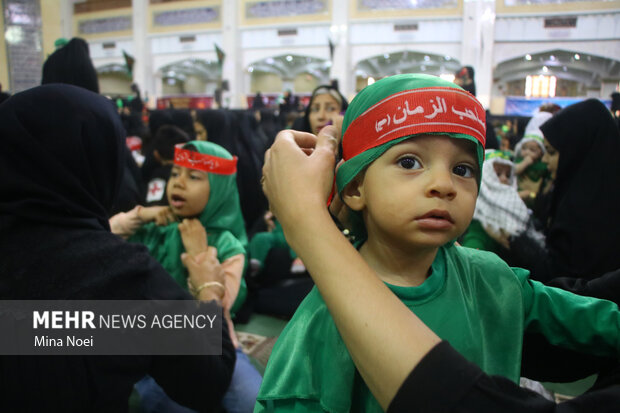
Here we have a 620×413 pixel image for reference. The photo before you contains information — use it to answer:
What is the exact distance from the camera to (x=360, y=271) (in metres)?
0.58

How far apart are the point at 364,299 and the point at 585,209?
165cm

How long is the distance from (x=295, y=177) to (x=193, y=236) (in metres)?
1.41

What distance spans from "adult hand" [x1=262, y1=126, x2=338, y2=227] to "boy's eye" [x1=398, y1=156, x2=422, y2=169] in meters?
0.12

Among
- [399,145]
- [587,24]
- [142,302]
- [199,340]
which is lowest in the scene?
[199,340]

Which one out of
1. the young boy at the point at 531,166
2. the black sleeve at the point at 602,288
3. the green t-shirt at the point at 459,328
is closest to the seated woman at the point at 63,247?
the green t-shirt at the point at 459,328

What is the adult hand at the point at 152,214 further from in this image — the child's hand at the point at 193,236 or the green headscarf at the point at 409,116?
the green headscarf at the point at 409,116

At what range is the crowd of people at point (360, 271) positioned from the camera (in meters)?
0.56

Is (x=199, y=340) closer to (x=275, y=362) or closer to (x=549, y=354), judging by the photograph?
(x=275, y=362)

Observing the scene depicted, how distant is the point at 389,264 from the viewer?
0.81 metres

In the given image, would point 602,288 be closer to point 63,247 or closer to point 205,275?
point 63,247

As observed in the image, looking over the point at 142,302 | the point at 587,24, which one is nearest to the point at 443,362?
the point at 142,302

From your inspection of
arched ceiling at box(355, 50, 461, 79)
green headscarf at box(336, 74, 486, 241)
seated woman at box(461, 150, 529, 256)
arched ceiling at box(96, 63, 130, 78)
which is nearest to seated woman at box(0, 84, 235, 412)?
green headscarf at box(336, 74, 486, 241)

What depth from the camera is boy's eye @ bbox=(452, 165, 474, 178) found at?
750 mm

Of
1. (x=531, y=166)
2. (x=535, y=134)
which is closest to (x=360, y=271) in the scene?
(x=531, y=166)
